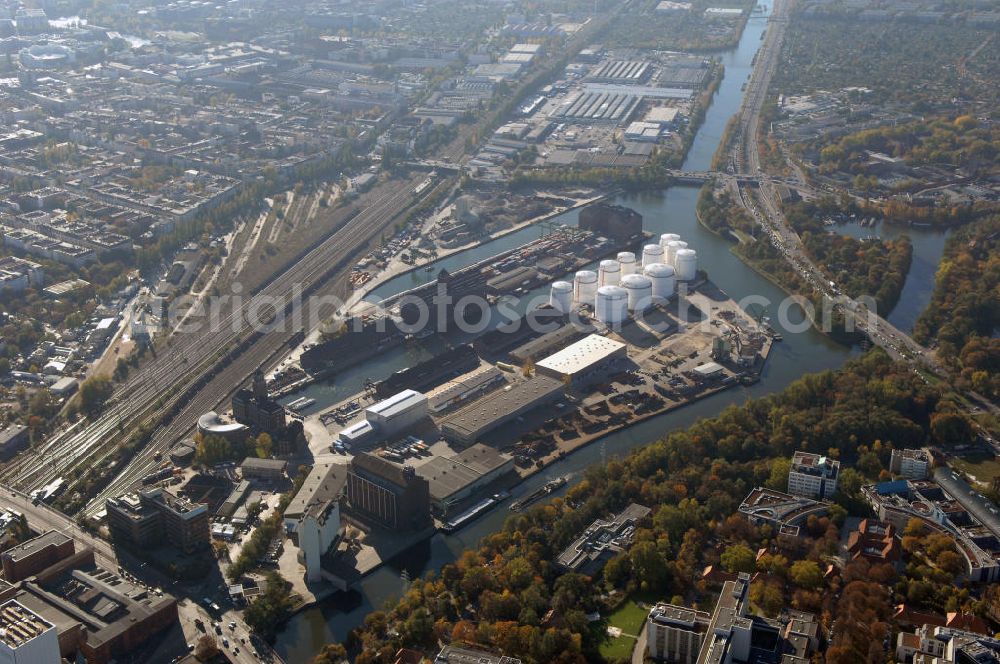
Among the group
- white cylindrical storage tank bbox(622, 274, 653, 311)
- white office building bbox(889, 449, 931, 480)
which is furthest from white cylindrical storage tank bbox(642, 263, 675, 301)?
white office building bbox(889, 449, 931, 480)

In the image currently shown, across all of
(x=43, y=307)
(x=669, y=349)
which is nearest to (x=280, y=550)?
(x=669, y=349)

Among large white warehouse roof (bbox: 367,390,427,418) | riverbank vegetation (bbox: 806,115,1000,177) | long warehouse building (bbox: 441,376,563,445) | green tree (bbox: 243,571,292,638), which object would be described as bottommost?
green tree (bbox: 243,571,292,638)

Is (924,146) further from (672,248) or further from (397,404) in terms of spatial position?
(397,404)

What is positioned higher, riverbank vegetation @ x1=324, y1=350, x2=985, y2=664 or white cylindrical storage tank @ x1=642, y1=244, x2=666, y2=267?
white cylindrical storage tank @ x1=642, y1=244, x2=666, y2=267

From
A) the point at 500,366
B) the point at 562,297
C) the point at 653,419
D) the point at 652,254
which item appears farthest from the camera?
the point at 652,254

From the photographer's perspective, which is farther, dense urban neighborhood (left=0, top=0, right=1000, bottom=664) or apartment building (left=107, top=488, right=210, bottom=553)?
apartment building (left=107, top=488, right=210, bottom=553)

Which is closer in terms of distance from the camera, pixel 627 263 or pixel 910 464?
pixel 910 464

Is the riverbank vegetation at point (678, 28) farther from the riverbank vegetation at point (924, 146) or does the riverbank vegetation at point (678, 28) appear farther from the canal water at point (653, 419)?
the riverbank vegetation at point (924, 146)

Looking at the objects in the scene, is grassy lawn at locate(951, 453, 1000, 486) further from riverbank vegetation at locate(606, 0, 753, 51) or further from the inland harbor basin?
riverbank vegetation at locate(606, 0, 753, 51)

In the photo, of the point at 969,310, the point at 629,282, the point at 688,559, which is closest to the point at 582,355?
the point at 629,282
